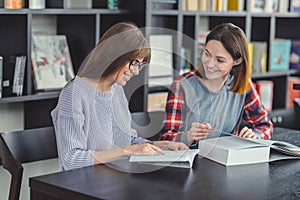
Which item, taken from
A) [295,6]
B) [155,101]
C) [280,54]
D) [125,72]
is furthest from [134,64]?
[295,6]

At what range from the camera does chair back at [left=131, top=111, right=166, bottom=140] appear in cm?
272

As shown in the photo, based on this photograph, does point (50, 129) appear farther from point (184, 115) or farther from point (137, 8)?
point (137, 8)

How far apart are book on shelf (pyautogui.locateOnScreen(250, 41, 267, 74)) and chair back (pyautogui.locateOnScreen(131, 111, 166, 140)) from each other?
172 centimetres

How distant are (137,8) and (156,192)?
1.89 m

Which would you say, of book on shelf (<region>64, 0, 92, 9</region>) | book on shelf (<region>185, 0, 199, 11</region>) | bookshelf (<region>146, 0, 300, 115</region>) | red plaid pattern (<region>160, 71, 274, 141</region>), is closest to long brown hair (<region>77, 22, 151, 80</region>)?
red plaid pattern (<region>160, 71, 274, 141</region>)

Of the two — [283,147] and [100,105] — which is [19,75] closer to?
[100,105]

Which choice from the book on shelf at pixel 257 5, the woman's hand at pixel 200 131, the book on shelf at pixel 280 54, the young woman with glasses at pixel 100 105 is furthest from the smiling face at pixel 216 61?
the book on shelf at pixel 280 54

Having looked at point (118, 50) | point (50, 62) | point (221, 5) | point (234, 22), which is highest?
point (221, 5)

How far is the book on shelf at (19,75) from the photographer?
3.12 meters

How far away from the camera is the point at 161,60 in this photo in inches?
148

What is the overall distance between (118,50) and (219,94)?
2.55 ft

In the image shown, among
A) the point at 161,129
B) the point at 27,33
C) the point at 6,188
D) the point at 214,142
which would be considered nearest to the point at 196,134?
the point at 214,142

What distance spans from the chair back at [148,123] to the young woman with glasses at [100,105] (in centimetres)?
34

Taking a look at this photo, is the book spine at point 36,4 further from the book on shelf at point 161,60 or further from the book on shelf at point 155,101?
the book on shelf at point 155,101
